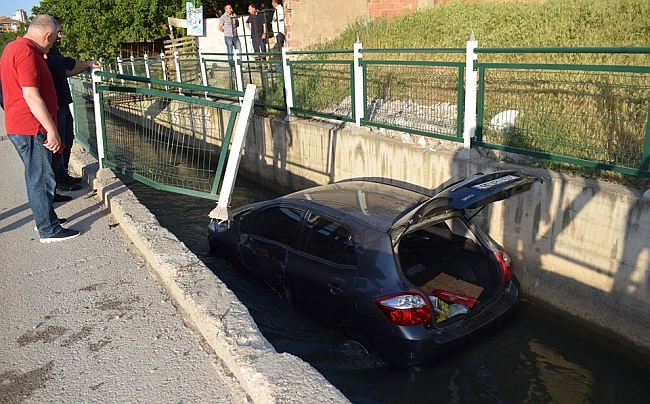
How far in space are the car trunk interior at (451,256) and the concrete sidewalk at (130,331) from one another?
6.27 ft

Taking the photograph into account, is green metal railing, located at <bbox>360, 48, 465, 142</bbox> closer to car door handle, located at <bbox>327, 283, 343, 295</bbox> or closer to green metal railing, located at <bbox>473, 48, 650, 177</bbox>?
green metal railing, located at <bbox>473, 48, 650, 177</bbox>

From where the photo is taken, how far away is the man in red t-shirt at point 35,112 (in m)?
4.76

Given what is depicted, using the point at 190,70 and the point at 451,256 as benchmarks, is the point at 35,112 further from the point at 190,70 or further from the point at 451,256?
the point at 190,70

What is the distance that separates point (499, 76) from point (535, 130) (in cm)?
77

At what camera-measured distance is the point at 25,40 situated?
16.0 feet

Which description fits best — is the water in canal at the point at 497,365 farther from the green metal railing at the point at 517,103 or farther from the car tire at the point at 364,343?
the green metal railing at the point at 517,103

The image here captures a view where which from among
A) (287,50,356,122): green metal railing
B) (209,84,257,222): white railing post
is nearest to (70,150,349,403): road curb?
(209,84,257,222): white railing post

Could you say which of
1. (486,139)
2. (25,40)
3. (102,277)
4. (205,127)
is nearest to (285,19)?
Result: (205,127)

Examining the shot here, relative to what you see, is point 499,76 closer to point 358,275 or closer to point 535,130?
point 535,130

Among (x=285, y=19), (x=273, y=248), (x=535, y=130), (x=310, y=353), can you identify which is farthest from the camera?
(x=285, y=19)

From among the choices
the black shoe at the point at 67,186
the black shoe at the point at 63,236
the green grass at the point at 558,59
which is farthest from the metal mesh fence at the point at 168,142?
the green grass at the point at 558,59

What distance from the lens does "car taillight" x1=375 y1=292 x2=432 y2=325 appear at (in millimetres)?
4156

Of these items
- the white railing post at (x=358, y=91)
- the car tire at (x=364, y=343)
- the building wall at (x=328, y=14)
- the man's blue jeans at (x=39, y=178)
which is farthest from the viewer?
the building wall at (x=328, y=14)

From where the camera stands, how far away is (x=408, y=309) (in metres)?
4.15
